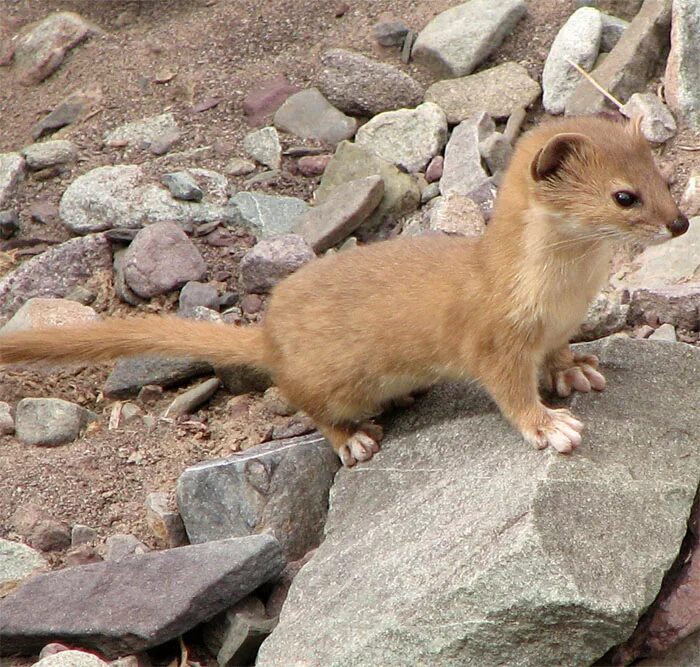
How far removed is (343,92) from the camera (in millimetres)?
6102

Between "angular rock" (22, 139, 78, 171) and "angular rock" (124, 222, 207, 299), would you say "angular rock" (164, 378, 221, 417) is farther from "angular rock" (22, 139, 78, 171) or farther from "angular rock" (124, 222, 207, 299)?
"angular rock" (22, 139, 78, 171)

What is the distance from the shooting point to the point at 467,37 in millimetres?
6160

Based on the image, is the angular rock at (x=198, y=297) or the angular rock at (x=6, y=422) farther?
the angular rock at (x=198, y=297)

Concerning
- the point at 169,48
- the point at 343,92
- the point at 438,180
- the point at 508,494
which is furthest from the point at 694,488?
the point at 169,48

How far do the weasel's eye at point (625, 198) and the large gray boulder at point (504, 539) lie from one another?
709 mm

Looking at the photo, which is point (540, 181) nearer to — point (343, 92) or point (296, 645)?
point (296, 645)

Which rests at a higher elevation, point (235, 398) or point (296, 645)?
point (296, 645)

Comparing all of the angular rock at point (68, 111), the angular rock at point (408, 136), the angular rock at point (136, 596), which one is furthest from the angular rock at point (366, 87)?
the angular rock at point (136, 596)

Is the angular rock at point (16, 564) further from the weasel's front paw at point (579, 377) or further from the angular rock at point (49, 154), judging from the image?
the angular rock at point (49, 154)

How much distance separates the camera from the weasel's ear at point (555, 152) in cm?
345

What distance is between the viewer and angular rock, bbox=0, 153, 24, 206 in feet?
19.2

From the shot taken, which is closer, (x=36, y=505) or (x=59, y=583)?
(x=59, y=583)

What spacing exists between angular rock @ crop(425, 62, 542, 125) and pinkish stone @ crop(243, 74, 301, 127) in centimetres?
77

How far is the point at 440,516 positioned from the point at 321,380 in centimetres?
78
